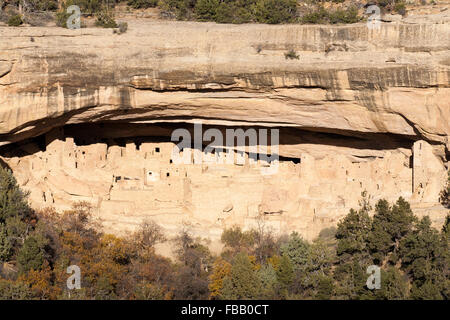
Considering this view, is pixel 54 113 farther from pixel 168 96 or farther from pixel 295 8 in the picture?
pixel 295 8

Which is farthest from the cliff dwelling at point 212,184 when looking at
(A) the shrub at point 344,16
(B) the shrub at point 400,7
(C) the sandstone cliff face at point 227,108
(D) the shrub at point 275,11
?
→ (B) the shrub at point 400,7

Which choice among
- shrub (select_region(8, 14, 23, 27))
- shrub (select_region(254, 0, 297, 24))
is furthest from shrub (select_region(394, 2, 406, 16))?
shrub (select_region(8, 14, 23, 27))

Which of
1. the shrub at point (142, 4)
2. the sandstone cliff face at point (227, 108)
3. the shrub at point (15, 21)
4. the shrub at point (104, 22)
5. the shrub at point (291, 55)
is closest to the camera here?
the sandstone cliff face at point (227, 108)

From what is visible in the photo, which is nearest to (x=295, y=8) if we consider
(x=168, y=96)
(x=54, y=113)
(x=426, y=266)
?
(x=168, y=96)

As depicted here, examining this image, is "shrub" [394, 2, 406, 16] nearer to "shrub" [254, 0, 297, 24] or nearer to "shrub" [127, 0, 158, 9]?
"shrub" [254, 0, 297, 24]

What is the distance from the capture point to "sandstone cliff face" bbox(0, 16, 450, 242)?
22.9 metres

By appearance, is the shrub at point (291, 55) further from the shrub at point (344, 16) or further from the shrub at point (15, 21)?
the shrub at point (15, 21)

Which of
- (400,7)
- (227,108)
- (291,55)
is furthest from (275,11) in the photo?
(291,55)

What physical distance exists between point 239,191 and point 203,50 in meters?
3.60

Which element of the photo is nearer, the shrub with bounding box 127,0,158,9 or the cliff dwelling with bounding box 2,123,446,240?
the cliff dwelling with bounding box 2,123,446,240

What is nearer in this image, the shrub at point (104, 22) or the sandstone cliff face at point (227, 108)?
the sandstone cliff face at point (227, 108)

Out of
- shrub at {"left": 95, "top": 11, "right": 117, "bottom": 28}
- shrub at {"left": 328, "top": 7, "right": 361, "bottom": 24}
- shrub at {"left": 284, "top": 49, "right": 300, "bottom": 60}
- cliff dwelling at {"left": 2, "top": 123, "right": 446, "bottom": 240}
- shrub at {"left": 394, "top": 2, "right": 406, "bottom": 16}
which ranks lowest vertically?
cliff dwelling at {"left": 2, "top": 123, "right": 446, "bottom": 240}

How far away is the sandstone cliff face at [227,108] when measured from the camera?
2286 centimetres
